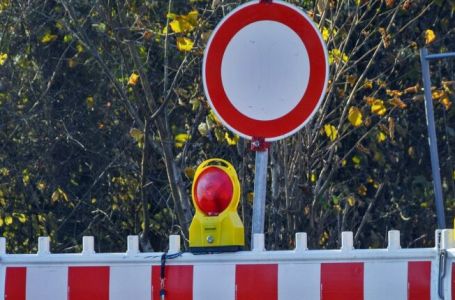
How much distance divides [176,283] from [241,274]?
0.80ft

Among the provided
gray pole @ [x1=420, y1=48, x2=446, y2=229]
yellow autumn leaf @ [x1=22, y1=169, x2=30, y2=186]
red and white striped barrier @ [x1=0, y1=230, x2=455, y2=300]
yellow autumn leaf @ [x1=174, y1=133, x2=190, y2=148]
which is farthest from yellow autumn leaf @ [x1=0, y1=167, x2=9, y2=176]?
red and white striped barrier @ [x1=0, y1=230, x2=455, y2=300]


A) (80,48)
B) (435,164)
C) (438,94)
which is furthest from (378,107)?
(80,48)

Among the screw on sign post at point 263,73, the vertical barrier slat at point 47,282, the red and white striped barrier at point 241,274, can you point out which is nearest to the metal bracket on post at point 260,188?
the screw on sign post at point 263,73

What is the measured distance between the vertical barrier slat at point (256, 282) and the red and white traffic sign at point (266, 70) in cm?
58

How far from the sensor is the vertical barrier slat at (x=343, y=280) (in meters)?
3.89

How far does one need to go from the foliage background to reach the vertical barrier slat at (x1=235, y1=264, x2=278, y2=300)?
4.36m

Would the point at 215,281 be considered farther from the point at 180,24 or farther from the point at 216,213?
the point at 180,24

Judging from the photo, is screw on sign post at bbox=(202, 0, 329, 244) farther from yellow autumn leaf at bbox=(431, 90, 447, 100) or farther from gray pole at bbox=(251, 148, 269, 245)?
yellow autumn leaf at bbox=(431, 90, 447, 100)

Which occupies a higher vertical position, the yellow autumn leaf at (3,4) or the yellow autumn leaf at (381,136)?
the yellow autumn leaf at (3,4)

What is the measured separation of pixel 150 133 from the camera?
837cm

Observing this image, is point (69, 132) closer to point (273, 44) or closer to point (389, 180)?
point (389, 180)

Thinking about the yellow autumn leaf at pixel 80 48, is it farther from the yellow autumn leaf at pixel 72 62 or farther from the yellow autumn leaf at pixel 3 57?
the yellow autumn leaf at pixel 3 57

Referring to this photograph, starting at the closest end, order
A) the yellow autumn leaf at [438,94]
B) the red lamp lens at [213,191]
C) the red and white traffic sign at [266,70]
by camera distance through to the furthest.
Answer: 1. the red lamp lens at [213,191]
2. the red and white traffic sign at [266,70]
3. the yellow autumn leaf at [438,94]

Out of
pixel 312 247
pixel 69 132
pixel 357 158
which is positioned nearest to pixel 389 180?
pixel 357 158
